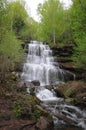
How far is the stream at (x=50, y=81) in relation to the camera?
44.2 feet

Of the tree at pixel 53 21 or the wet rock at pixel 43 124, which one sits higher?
the tree at pixel 53 21

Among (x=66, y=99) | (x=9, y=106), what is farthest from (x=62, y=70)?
(x=9, y=106)

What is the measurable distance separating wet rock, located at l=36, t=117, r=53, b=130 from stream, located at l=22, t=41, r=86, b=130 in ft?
2.23

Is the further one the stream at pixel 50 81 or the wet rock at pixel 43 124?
the stream at pixel 50 81

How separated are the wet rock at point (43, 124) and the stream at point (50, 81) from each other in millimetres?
680

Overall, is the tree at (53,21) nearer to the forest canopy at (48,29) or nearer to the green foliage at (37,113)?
the forest canopy at (48,29)

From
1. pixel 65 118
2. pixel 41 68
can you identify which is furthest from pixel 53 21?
pixel 65 118

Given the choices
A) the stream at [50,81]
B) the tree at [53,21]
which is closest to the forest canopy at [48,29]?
the tree at [53,21]

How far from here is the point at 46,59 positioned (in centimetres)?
2848

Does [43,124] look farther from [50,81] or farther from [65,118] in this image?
[50,81]

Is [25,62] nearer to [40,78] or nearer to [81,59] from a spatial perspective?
[40,78]

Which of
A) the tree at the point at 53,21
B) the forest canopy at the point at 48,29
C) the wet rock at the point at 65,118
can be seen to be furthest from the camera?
the tree at the point at 53,21

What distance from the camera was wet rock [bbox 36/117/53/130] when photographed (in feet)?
37.2

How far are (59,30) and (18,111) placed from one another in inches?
988
